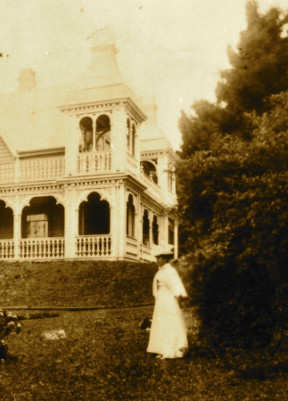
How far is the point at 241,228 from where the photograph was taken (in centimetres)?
1053

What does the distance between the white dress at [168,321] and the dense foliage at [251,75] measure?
11.0 metres

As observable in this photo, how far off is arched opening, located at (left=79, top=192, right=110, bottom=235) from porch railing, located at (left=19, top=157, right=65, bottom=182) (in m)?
2.20

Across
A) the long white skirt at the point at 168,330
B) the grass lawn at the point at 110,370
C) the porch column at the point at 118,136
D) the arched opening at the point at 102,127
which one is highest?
the arched opening at the point at 102,127

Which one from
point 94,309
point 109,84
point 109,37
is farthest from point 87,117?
point 94,309

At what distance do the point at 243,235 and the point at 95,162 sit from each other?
47.0 ft

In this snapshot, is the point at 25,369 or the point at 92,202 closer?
the point at 25,369

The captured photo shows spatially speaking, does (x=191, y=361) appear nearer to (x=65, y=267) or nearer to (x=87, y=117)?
(x=65, y=267)

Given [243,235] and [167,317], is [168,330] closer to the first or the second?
[167,317]

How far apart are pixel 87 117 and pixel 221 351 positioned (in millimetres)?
16298

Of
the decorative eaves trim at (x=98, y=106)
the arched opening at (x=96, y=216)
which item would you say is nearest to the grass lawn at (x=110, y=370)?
the decorative eaves trim at (x=98, y=106)

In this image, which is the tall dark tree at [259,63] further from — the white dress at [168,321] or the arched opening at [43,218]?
the white dress at [168,321]

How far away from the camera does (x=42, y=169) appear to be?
84.1 feet

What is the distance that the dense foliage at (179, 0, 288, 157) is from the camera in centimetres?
2130

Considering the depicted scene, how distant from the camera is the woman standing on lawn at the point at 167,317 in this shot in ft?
32.8
